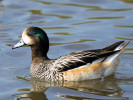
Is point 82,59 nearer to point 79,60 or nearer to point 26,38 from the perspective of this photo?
point 79,60

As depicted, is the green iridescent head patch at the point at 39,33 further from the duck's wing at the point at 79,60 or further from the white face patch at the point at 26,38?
the duck's wing at the point at 79,60

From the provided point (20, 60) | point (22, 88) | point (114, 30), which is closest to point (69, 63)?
point (22, 88)

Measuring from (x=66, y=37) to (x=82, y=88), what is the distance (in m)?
3.98

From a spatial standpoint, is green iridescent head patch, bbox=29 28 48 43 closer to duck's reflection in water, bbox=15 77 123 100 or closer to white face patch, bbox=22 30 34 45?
white face patch, bbox=22 30 34 45

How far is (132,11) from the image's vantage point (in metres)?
15.9

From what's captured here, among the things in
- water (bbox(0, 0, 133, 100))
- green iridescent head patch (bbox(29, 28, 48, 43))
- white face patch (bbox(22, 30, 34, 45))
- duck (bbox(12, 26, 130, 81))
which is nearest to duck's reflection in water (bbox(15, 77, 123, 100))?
water (bbox(0, 0, 133, 100))

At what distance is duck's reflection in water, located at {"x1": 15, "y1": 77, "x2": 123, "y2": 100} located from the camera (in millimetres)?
9607

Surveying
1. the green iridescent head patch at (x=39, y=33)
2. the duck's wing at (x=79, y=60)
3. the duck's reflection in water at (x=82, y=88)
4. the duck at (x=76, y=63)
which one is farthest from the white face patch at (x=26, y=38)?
the duck's reflection in water at (x=82, y=88)

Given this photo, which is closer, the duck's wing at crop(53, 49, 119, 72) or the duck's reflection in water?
the duck's reflection in water

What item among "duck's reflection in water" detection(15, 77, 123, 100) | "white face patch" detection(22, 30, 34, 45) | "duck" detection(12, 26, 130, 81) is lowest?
"duck's reflection in water" detection(15, 77, 123, 100)

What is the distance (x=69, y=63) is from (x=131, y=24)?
4.73 meters

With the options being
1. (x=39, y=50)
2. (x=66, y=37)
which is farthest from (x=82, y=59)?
(x=66, y=37)

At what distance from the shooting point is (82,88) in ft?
33.0

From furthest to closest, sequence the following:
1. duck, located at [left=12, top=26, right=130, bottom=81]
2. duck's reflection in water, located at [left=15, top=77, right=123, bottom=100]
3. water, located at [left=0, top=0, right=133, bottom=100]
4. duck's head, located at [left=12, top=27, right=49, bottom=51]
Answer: duck's head, located at [left=12, top=27, right=49, bottom=51] → duck, located at [left=12, top=26, right=130, bottom=81] → water, located at [left=0, top=0, right=133, bottom=100] → duck's reflection in water, located at [left=15, top=77, right=123, bottom=100]
